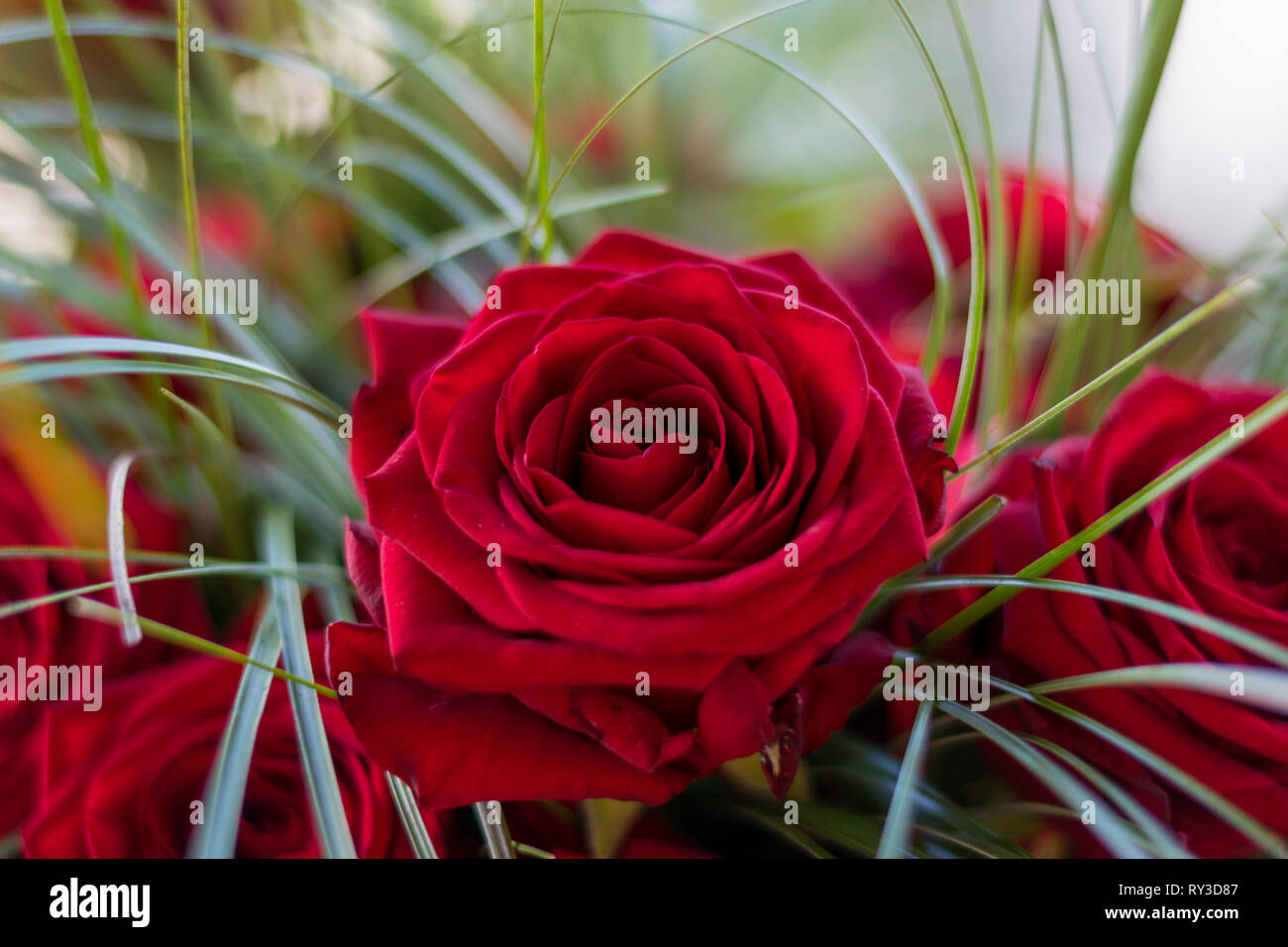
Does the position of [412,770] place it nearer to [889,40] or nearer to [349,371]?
[349,371]

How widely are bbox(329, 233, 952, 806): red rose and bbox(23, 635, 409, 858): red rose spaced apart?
5cm

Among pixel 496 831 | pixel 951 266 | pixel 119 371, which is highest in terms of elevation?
pixel 951 266

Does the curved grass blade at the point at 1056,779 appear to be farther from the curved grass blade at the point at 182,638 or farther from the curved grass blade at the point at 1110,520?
the curved grass blade at the point at 182,638

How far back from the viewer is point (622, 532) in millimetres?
178

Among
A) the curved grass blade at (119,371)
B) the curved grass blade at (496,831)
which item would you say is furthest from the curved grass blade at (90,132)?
the curved grass blade at (496,831)

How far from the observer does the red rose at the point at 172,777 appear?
22 cm

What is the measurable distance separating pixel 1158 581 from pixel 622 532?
0.41 feet

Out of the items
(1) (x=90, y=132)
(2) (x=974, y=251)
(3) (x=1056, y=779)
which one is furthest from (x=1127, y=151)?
(1) (x=90, y=132)

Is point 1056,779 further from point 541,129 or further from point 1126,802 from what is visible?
point 541,129

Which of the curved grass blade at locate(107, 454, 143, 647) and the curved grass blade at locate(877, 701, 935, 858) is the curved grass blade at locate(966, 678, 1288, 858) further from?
the curved grass blade at locate(107, 454, 143, 647)

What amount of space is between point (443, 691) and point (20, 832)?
0.14 m

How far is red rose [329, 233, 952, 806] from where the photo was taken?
171 mm
